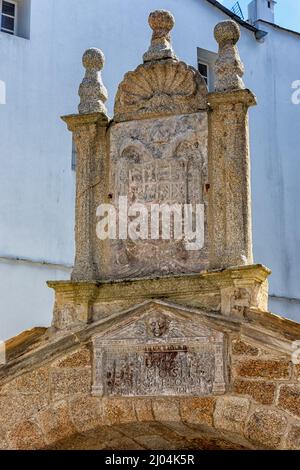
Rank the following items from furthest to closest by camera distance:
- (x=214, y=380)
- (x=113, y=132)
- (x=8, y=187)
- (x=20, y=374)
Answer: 1. (x=8, y=187)
2. (x=113, y=132)
3. (x=20, y=374)
4. (x=214, y=380)

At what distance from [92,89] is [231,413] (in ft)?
10.5

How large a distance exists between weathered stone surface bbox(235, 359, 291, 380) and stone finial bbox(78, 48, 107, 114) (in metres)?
2.67

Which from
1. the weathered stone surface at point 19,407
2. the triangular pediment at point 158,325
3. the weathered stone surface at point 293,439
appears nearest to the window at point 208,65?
the triangular pediment at point 158,325

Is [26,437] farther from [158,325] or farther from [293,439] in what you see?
[293,439]

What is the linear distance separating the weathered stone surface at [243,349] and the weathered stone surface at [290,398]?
0.35m

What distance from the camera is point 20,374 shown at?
24.4 ft

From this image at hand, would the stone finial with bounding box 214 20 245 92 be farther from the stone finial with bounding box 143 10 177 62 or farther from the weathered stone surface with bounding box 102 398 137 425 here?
the weathered stone surface with bounding box 102 398 137 425

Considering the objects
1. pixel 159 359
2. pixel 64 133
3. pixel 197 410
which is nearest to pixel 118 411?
pixel 159 359

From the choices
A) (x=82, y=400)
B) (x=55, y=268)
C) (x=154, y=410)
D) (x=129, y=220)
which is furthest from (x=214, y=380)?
(x=55, y=268)

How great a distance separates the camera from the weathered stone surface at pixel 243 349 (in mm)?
6797

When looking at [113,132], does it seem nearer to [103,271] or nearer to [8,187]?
[103,271]

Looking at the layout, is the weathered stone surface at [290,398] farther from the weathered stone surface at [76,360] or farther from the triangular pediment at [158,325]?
the weathered stone surface at [76,360]

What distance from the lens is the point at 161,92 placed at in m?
7.86
